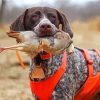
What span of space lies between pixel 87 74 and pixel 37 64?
0.75m

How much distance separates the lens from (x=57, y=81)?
19.7 ft

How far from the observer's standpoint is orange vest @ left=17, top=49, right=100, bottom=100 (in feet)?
19.8

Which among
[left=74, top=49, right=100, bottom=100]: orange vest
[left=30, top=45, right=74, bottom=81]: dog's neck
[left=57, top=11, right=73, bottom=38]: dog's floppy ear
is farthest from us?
[left=74, top=49, right=100, bottom=100]: orange vest

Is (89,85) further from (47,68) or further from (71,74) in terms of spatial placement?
(47,68)

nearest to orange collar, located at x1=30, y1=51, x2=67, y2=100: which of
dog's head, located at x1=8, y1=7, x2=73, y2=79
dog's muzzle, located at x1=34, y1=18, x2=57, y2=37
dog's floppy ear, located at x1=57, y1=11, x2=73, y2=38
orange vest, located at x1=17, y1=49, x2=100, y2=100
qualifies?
orange vest, located at x1=17, y1=49, x2=100, y2=100

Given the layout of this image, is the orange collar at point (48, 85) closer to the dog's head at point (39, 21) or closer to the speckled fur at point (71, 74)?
the speckled fur at point (71, 74)

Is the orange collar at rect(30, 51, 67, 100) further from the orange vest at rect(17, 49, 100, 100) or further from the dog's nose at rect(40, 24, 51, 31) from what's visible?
the dog's nose at rect(40, 24, 51, 31)

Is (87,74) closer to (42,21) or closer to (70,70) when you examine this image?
(70,70)

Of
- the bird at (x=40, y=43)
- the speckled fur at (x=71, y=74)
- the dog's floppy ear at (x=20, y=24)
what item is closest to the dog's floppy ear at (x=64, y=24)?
the speckled fur at (x=71, y=74)

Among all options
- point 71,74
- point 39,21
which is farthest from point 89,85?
point 39,21

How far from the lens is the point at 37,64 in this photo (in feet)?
19.8

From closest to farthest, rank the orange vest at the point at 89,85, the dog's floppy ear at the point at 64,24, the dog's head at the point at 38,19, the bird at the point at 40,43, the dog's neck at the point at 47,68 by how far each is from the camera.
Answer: the bird at the point at 40,43
the dog's neck at the point at 47,68
the dog's head at the point at 38,19
the dog's floppy ear at the point at 64,24
the orange vest at the point at 89,85

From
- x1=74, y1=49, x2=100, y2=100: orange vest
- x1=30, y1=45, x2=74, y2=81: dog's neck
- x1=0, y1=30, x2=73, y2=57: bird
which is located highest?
x1=0, y1=30, x2=73, y2=57: bird

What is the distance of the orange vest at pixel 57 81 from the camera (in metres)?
6.02
